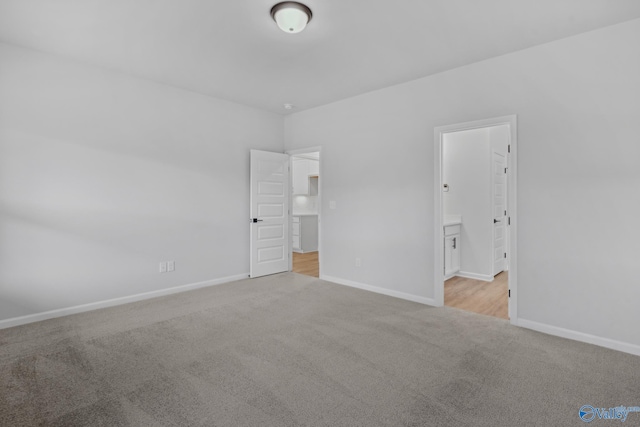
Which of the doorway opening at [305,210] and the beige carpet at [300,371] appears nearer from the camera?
the beige carpet at [300,371]

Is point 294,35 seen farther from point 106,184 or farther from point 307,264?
point 307,264

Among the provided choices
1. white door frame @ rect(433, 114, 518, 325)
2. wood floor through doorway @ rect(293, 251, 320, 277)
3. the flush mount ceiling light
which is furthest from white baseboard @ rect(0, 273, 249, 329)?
the flush mount ceiling light

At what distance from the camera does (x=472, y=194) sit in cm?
530

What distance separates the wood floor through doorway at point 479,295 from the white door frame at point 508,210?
0.32 metres

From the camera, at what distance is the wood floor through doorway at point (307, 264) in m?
5.76

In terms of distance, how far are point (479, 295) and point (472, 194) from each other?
5.68 feet

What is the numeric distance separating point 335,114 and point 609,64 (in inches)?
123

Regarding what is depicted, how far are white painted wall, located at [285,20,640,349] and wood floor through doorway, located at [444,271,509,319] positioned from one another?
444mm

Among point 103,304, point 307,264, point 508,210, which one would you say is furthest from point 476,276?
point 103,304

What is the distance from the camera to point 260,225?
532 cm

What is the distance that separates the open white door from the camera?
5.23m

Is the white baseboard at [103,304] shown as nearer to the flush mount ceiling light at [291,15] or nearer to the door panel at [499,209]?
the flush mount ceiling light at [291,15]

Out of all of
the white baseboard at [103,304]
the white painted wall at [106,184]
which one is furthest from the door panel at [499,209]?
the white baseboard at [103,304]

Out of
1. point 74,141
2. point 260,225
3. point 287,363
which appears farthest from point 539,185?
point 74,141
